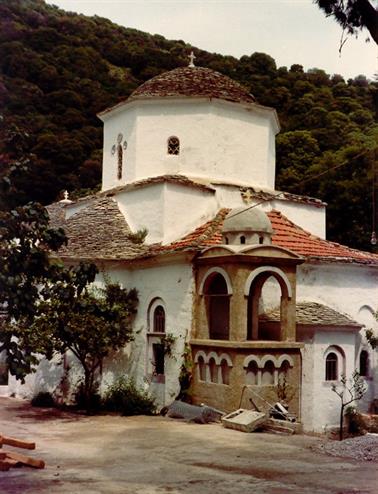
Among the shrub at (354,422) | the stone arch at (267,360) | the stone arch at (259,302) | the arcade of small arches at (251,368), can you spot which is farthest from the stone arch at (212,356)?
the shrub at (354,422)

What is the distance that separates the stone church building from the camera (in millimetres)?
16125

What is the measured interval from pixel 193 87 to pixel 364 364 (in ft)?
32.2

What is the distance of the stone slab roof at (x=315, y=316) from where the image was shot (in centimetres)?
1705

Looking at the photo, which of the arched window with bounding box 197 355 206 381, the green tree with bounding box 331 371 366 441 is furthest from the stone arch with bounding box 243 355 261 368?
the green tree with bounding box 331 371 366 441

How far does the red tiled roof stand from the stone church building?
0.21ft

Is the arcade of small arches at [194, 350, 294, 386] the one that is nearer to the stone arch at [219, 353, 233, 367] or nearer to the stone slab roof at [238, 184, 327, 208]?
the stone arch at [219, 353, 233, 367]

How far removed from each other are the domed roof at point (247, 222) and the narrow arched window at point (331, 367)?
3.62 metres

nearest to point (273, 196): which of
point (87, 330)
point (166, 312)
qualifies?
point (166, 312)

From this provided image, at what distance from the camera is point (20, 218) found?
962cm

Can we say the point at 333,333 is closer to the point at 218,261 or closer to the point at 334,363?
the point at 334,363

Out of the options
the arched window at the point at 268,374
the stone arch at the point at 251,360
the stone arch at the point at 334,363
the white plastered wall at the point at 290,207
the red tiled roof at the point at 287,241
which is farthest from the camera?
the white plastered wall at the point at 290,207

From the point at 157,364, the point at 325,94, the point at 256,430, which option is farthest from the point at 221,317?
the point at 325,94

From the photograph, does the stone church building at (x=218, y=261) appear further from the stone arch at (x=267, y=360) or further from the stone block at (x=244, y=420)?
the stone block at (x=244, y=420)

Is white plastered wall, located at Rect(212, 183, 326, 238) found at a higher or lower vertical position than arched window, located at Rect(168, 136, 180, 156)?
lower
